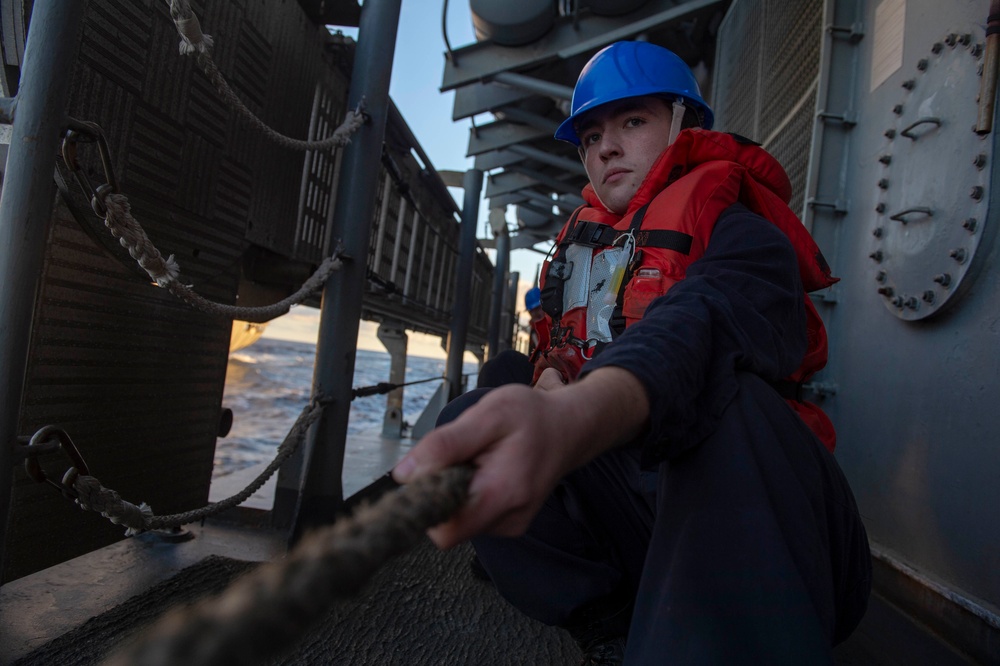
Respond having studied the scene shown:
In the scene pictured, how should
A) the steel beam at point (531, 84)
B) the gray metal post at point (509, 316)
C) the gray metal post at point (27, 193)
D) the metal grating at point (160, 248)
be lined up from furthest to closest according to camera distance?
the gray metal post at point (509, 316) → the steel beam at point (531, 84) → the metal grating at point (160, 248) → the gray metal post at point (27, 193)

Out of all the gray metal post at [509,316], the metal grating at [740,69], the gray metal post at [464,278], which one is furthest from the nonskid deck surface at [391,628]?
the gray metal post at [509,316]

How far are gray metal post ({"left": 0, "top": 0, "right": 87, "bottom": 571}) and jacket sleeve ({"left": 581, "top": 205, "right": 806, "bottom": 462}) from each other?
3.30 ft

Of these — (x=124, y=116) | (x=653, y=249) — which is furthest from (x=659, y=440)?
(x=124, y=116)

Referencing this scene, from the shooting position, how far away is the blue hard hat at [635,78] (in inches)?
71.3

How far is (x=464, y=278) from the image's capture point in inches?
217

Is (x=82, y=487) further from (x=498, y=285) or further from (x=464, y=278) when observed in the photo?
(x=498, y=285)

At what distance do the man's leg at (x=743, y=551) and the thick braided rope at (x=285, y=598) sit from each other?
0.55 meters

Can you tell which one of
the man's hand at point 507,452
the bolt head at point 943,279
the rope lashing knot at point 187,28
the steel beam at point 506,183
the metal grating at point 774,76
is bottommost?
the man's hand at point 507,452

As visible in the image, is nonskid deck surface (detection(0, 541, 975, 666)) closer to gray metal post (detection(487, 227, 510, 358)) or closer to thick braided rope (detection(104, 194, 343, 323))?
thick braided rope (detection(104, 194, 343, 323))

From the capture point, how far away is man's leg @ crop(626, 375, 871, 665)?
0.77m

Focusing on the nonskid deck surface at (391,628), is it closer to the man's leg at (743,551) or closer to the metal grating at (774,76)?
the man's leg at (743,551)

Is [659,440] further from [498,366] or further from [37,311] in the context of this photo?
[37,311]

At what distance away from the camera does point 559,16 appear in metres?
4.61

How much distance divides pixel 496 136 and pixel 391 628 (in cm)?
593
